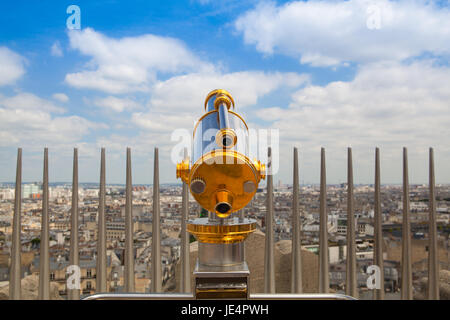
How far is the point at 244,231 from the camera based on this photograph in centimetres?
50

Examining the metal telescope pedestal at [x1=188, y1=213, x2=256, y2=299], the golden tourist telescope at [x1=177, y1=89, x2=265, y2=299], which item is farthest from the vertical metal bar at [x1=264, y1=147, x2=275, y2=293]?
the metal telescope pedestal at [x1=188, y1=213, x2=256, y2=299]

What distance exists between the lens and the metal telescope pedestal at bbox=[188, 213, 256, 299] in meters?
0.47

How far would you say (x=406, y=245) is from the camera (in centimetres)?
237

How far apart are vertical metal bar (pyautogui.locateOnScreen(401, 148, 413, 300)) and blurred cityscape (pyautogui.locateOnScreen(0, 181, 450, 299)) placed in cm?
5

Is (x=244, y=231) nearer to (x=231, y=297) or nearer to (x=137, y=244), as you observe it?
(x=231, y=297)

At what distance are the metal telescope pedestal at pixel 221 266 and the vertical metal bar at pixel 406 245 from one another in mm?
2302

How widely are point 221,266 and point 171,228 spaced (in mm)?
1948

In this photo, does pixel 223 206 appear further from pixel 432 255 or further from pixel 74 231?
pixel 432 255

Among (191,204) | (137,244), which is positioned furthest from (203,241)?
(137,244)

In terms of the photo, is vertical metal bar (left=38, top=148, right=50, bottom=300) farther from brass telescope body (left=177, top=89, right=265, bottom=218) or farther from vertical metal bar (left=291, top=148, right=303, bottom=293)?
brass telescope body (left=177, top=89, right=265, bottom=218)

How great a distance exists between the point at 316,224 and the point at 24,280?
88.9 inches

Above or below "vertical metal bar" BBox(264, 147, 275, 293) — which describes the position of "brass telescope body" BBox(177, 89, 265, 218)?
above

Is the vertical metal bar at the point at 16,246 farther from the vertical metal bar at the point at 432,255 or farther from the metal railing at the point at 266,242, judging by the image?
the vertical metal bar at the point at 432,255

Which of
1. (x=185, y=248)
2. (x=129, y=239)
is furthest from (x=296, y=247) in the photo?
(x=129, y=239)
